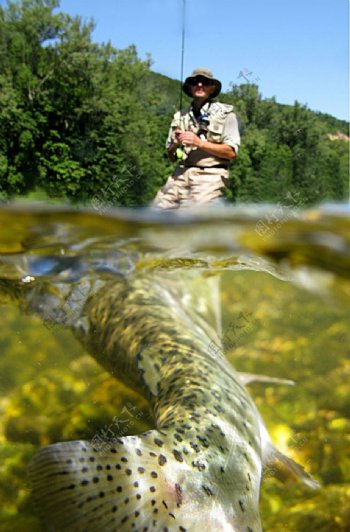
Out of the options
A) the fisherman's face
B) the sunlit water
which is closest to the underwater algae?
the sunlit water

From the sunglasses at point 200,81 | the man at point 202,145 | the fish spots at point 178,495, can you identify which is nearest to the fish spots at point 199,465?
the fish spots at point 178,495

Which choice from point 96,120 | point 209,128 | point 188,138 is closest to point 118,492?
point 188,138

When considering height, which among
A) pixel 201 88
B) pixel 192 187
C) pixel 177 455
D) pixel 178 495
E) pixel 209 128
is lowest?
pixel 178 495

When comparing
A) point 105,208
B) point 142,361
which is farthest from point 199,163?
point 142,361

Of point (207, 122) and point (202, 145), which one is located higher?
point (207, 122)

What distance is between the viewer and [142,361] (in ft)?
12.6

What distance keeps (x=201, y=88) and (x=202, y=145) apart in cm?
79

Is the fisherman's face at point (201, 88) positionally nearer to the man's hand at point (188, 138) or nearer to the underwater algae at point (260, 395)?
the man's hand at point (188, 138)

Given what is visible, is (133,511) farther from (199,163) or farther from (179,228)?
(199,163)

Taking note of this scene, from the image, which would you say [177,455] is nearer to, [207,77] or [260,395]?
[260,395]

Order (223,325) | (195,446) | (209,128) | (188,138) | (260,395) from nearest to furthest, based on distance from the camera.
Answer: (195,446)
(260,395)
(223,325)
(188,138)
(209,128)

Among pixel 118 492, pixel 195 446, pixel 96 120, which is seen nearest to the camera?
pixel 118 492

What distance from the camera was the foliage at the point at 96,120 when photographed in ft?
73.6

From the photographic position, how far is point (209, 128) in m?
6.65
